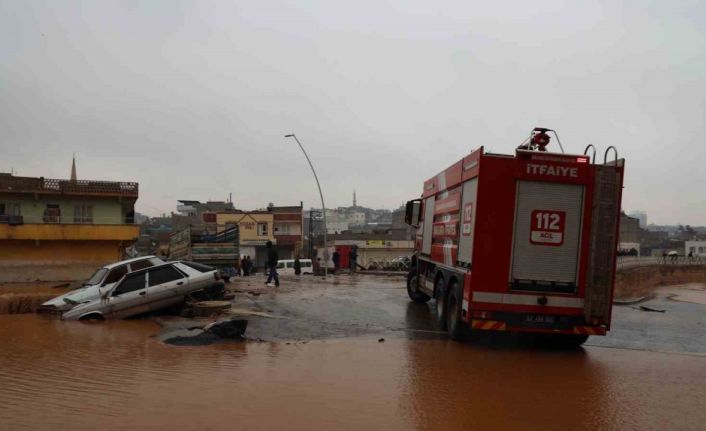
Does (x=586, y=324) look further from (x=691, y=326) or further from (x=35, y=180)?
(x=35, y=180)

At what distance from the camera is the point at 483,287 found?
9156 millimetres

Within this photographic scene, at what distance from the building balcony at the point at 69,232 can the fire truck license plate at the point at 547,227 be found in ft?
128

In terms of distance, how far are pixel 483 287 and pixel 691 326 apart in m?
7.67

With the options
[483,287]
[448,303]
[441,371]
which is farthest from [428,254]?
[441,371]

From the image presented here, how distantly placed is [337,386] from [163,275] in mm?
7431

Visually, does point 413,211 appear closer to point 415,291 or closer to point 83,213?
point 415,291

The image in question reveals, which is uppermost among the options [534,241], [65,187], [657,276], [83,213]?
[65,187]

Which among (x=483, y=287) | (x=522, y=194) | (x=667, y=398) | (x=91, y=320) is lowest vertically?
(x=91, y=320)

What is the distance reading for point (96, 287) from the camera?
493 inches

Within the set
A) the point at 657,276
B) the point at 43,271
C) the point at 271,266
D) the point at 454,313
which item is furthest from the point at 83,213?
the point at 657,276

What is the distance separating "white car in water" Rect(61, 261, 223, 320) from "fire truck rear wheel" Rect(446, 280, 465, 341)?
20.0 ft

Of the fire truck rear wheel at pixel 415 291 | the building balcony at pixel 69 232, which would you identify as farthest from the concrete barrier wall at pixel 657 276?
the building balcony at pixel 69 232

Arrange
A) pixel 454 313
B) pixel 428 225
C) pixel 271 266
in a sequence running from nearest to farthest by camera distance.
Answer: pixel 454 313
pixel 428 225
pixel 271 266

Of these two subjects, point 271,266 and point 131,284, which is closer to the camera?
point 131,284
